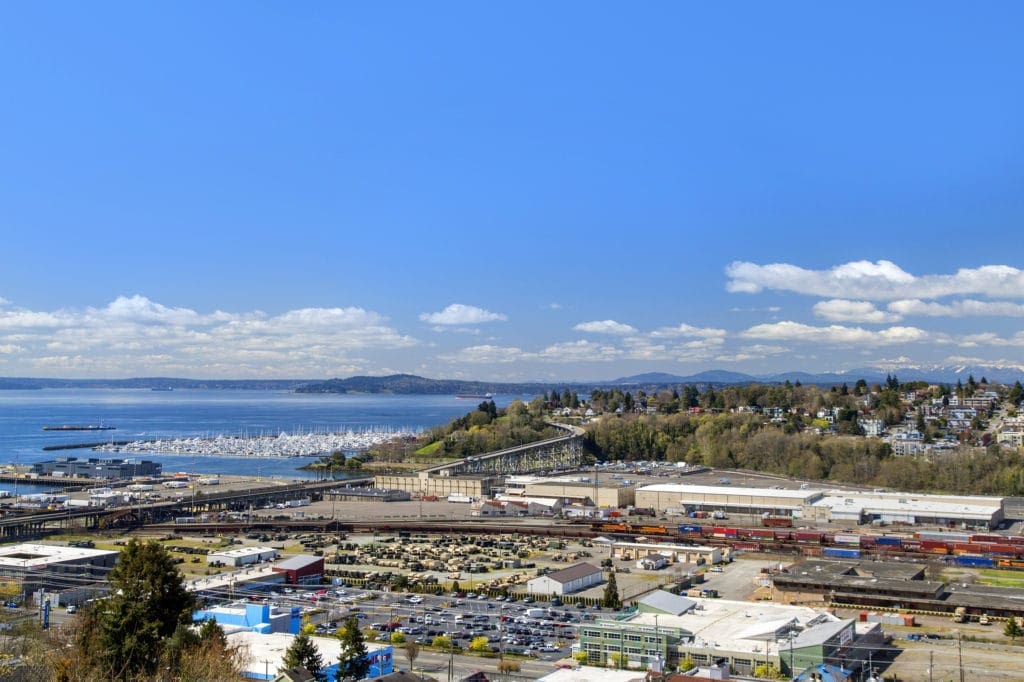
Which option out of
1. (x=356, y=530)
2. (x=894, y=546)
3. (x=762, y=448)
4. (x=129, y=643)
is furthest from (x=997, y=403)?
(x=129, y=643)

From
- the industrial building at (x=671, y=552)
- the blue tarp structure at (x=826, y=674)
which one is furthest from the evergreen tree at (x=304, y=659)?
the industrial building at (x=671, y=552)

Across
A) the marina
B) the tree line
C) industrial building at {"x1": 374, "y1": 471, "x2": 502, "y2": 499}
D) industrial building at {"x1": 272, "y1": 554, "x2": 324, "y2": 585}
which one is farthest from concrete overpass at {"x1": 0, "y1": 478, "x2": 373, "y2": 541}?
the marina

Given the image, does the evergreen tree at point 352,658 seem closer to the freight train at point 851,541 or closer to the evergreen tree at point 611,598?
the evergreen tree at point 611,598

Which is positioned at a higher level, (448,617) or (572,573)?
(572,573)

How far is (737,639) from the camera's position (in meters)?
13.7

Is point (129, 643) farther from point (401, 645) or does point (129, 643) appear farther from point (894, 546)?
point (894, 546)

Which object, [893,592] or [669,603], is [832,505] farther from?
[669,603]

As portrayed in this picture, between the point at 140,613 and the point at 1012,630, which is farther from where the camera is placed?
the point at 1012,630

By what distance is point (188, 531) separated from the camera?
91.3ft

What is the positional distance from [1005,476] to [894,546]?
16249 mm

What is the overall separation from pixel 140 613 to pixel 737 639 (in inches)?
321

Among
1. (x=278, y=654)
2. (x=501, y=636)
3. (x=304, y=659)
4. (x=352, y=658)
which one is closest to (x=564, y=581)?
(x=501, y=636)

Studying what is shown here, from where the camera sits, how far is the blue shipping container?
2275 cm

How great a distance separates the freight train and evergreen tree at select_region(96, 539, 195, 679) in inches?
668
